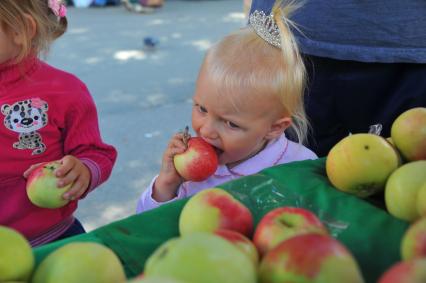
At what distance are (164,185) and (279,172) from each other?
1.36ft

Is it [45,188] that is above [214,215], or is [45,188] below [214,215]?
below

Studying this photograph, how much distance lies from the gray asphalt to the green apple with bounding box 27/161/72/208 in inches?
24.5

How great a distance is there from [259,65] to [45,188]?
632 mm

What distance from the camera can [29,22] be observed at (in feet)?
5.22

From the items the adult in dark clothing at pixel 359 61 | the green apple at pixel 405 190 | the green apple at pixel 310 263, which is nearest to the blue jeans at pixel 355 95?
the adult in dark clothing at pixel 359 61

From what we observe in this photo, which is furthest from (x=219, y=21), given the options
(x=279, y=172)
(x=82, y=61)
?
(x=279, y=172)

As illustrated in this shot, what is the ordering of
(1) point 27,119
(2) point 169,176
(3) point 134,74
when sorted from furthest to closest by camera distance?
(3) point 134,74
(1) point 27,119
(2) point 169,176

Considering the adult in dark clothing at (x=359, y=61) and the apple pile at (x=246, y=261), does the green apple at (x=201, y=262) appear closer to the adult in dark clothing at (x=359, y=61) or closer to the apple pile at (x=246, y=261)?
the apple pile at (x=246, y=261)

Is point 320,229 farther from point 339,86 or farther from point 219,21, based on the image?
point 219,21

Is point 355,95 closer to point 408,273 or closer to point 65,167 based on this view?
point 65,167

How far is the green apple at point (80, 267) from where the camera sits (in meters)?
0.77

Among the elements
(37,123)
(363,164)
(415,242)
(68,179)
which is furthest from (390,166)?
(37,123)

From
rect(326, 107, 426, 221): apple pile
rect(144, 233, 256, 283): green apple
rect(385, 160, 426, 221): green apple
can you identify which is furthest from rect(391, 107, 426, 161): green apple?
rect(144, 233, 256, 283): green apple

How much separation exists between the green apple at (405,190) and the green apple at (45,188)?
0.81 m
